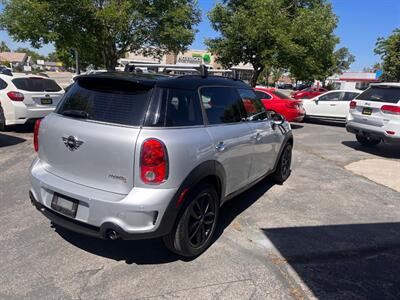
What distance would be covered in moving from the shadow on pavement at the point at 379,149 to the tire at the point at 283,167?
14.3 feet

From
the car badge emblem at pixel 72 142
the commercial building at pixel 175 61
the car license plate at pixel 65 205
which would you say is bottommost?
the car license plate at pixel 65 205

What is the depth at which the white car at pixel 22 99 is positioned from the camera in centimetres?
864

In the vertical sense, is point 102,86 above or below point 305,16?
below

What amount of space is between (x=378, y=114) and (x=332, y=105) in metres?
6.22

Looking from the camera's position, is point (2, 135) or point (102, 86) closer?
point (102, 86)

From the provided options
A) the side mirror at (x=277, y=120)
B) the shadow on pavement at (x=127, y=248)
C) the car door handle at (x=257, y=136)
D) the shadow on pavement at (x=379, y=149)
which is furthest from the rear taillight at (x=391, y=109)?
the shadow on pavement at (x=127, y=248)

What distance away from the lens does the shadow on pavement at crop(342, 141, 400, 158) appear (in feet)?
30.8

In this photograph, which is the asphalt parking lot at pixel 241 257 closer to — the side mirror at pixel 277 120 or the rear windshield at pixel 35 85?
the side mirror at pixel 277 120

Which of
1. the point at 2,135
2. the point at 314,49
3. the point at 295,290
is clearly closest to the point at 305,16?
the point at 314,49

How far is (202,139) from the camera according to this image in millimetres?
3303

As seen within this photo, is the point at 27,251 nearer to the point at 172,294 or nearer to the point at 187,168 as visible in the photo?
the point at 172,294

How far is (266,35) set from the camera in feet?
60.9

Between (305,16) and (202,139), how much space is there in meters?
19.0

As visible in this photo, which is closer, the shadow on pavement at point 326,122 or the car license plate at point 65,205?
the car license plate at point 65,205
